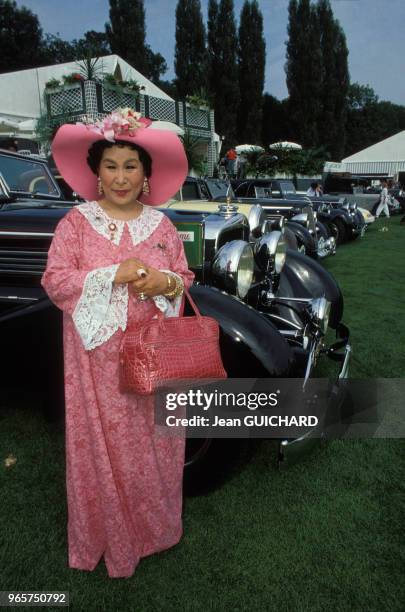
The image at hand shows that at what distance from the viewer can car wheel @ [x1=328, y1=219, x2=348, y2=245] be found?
1061 centimetres

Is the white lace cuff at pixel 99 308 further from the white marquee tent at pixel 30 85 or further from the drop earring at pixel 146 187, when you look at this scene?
the white marquee tent at pixel 30 85

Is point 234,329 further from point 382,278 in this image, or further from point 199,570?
point 382,278

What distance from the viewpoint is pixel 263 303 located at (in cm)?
285

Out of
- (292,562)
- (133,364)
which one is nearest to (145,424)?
(133,364)

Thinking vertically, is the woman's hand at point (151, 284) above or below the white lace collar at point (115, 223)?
below

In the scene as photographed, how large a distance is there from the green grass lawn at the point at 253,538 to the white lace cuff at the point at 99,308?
92 centimetres

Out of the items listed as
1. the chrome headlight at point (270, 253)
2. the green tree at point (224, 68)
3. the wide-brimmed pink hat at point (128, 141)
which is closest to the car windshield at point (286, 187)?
the chrome headlight at point (270, 253)

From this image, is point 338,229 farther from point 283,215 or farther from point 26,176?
point 26,176

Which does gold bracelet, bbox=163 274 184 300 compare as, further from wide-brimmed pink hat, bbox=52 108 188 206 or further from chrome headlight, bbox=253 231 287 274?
chrome headlight, bbox=253 231 287 274

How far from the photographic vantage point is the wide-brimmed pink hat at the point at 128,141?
1410mm

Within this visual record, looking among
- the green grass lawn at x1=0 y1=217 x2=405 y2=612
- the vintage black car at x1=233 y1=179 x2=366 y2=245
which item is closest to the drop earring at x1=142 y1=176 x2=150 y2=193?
the green grass lawn at x1=0 y1=217 x2=405 y2=612

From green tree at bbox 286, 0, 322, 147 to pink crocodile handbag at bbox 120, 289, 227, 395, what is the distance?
3587 cm

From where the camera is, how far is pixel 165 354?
1.36 m

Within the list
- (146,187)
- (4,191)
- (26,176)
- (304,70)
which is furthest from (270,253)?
(304,70)
